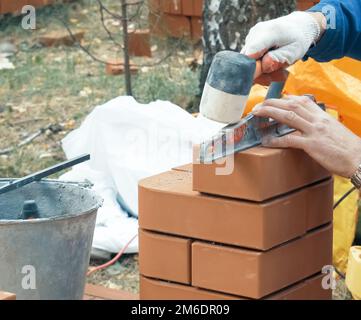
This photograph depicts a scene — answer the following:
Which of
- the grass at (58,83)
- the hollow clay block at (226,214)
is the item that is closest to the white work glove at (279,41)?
the hollow clay block at (226,214)

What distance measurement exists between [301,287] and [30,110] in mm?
4266

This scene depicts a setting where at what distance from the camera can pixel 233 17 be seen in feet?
17.5

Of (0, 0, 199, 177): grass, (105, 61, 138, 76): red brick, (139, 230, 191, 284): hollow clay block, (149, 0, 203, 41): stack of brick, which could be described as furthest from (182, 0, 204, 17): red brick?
(139, 230, 191, 284): hollow clay block

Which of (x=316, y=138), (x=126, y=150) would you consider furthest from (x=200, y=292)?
(x=126, y=150)

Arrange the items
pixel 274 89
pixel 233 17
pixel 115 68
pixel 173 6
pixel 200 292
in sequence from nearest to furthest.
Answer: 1. pixel 200 292
2. pixel 274 89
3. pixel 233 17
4. pixel 115 68
5. pixel 173 6

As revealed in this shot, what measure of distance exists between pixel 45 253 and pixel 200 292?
49 centimetres

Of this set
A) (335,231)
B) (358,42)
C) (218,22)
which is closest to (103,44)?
(218,22)

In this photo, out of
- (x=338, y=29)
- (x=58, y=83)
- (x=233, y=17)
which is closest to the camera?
(x=338, y=29)

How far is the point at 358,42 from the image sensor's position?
2.97 m

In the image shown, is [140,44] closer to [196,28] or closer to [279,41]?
[196,28]

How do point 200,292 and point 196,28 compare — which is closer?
point 200,292

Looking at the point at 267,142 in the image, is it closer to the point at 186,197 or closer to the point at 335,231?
the point at 186,197

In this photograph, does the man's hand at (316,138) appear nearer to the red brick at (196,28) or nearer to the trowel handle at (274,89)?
the trowel handle at (274,89)
